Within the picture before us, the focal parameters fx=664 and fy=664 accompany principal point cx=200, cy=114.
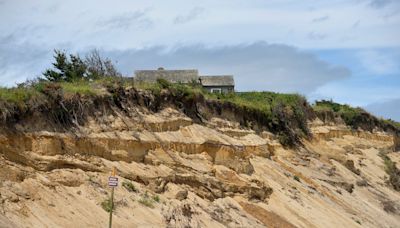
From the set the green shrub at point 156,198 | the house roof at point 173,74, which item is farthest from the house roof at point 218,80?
the green shrub at point 156,198

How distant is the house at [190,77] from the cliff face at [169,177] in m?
14.4

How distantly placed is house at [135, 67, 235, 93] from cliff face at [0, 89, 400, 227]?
47.2 feet

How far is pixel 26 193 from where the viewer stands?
1841 cm

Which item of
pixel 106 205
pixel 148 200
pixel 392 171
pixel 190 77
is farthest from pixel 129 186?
pixel 190 77

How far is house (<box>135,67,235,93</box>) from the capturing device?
50.2 metres

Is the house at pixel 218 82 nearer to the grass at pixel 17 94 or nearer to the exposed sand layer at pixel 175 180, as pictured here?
the exposed sand layer at pixel 175 180

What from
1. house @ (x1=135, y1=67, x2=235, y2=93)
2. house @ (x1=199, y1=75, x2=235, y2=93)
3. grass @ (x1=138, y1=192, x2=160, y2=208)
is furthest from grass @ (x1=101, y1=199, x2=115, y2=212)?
house @ (x1=199, y1=75, x2=235, y2=93)

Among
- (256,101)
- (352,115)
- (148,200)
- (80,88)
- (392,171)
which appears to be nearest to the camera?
(148,200)

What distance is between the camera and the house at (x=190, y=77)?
50.2 meters

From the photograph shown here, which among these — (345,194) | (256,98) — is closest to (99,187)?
(345,194)

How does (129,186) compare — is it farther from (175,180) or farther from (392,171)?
(392,171)

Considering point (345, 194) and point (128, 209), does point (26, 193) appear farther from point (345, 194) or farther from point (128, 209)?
point (345, 194)

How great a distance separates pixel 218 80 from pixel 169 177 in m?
33.3

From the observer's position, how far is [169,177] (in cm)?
2419
